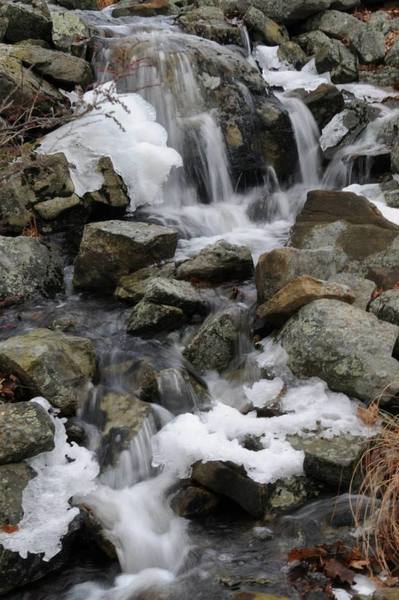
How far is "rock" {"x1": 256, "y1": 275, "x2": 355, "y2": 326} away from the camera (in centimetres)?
563

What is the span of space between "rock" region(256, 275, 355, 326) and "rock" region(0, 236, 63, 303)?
99.6 inches

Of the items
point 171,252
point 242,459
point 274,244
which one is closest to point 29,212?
point 171,252

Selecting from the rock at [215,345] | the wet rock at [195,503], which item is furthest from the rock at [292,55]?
the wet rock at [195,503]

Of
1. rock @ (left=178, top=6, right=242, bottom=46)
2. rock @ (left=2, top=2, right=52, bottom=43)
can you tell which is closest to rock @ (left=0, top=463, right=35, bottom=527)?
rock @ (left=2, top=2, right=52, bottom=43)

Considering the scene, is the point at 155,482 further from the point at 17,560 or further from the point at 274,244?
the point at 274,244

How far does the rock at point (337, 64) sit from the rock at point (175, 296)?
28.9 ft

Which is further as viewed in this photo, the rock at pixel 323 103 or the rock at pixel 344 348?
the rock at pixel 323 103

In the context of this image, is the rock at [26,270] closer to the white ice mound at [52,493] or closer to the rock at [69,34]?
the white ice mound at [52,493]

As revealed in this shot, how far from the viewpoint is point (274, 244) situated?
799 centimetres

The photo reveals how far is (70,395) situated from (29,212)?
331 centimetres

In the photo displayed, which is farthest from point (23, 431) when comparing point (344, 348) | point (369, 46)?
point (369, 46)

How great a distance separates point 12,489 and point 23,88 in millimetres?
5916

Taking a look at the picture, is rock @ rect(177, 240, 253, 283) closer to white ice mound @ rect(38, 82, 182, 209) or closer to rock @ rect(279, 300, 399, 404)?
rock @ rect(279, 300, 399, 404)

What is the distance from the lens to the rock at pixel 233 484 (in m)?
4.20
